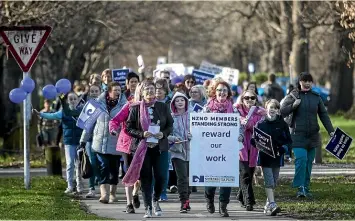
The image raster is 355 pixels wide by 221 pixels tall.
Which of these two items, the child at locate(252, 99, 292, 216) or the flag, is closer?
the child at locate(252, 99, 292, 216)

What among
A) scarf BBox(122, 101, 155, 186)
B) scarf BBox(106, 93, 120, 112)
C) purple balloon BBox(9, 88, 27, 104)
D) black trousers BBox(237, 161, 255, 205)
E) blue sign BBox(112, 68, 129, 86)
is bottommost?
black trousers BBox(237, 161, 255, 205)

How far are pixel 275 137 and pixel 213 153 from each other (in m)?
0.96

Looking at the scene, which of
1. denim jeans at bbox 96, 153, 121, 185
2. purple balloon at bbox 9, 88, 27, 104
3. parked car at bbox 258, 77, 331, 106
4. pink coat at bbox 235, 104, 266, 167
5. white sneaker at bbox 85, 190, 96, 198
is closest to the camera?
pink coat at bbox 235, 104, 266, 167

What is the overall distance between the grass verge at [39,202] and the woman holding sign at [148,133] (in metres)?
0.72

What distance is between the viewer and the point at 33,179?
21.2 m

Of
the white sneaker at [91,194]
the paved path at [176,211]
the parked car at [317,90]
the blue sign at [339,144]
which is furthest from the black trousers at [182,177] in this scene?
the parked car at [317,90]

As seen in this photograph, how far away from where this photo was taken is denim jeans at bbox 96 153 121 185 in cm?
1709

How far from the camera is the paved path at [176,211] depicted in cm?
1513

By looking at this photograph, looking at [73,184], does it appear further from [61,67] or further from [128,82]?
[61,67]

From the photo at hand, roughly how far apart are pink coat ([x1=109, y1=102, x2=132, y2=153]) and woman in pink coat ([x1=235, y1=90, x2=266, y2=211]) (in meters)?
1.54

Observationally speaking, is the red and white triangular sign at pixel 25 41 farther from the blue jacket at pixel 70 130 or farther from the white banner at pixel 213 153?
the white banner at pixel 213 153

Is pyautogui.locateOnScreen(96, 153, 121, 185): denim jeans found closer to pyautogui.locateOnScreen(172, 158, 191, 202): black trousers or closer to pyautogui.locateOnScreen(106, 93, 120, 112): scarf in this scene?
pyautogui.locateOnScreen(106, 93, 120, 112): scarf

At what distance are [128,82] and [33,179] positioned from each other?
3.95 metres

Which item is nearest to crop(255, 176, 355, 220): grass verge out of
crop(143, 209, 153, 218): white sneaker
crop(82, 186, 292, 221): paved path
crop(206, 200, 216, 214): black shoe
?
crop(82, 186, 292, 221): paved path
